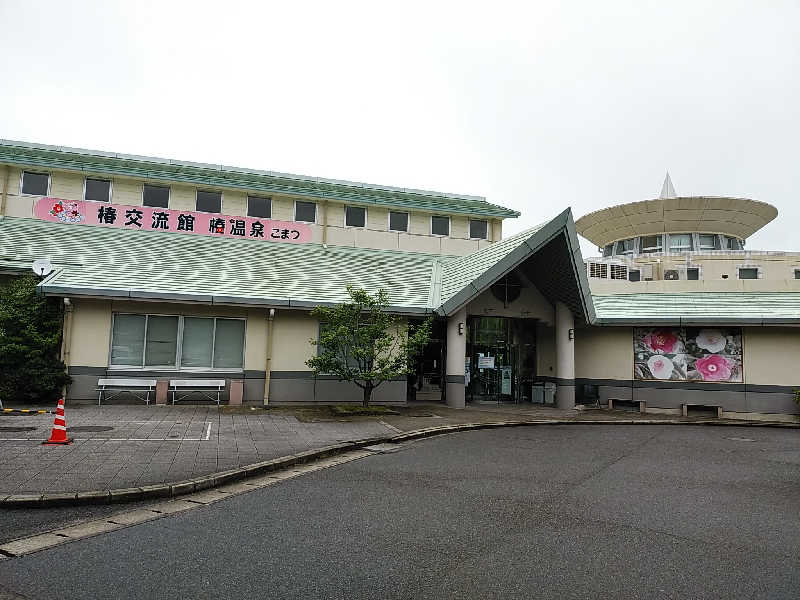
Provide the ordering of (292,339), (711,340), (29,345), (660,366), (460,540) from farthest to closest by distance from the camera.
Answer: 1. (660,366)
2. (711,340)
3. (292,339)
4. (29,345)
5. (460,540)

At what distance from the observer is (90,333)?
1512cm

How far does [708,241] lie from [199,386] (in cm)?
3698

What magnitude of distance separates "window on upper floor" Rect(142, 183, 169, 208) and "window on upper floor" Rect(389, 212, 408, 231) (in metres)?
8.39

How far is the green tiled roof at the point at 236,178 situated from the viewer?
18.9 metres

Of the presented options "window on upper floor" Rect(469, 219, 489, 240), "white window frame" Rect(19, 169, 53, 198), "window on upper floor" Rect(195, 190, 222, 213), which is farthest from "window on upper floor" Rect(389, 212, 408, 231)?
"white window frame" Rect(19, 169, 53, 198)

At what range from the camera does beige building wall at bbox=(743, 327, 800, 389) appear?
17453 millimetres

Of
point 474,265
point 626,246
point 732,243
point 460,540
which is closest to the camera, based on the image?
point 460,540

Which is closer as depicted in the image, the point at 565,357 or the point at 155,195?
the point at 565,357

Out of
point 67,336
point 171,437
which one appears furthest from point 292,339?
point 171,437

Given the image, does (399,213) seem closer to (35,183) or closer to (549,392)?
(549,392)

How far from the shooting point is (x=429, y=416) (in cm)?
1491

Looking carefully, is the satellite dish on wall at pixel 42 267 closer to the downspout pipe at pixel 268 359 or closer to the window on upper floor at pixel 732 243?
the downspout pipe at pixel 268 359

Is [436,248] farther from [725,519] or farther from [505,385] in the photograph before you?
[725,519]

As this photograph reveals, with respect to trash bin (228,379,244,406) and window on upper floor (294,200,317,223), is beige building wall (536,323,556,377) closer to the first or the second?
window on upper floor (294,200,317,223)
